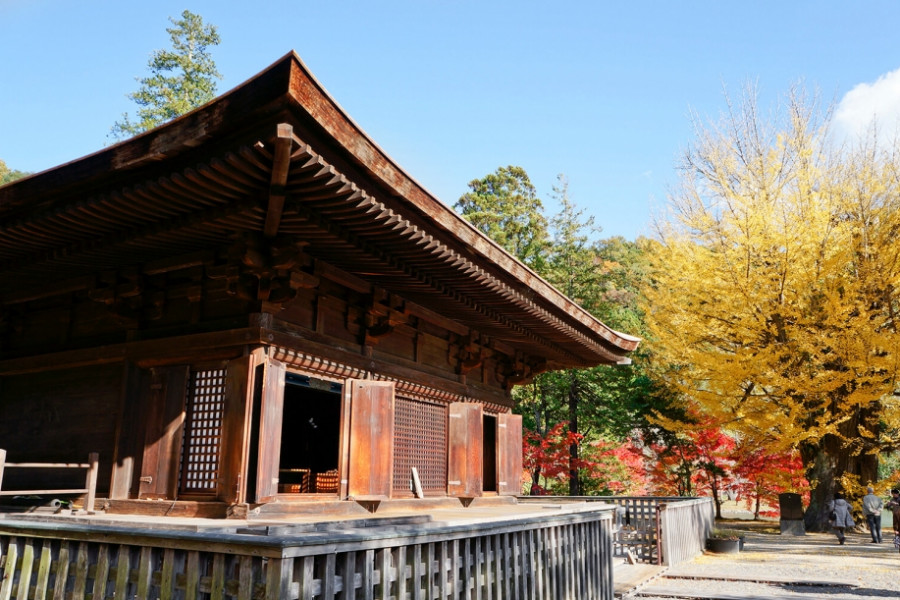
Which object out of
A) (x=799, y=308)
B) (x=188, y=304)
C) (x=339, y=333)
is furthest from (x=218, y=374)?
(x=799, y=308)

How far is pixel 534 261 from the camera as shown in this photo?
30234 mm

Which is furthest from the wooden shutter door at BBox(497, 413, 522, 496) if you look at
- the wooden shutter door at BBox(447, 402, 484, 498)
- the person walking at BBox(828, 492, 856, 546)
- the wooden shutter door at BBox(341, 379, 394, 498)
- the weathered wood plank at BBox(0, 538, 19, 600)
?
the person walking at BBox(828, 492, 856, 546)

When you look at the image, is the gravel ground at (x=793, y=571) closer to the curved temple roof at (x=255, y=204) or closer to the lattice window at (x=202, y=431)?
the curved temple roof at (x=255, y=204)

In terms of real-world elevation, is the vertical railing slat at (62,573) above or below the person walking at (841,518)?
above

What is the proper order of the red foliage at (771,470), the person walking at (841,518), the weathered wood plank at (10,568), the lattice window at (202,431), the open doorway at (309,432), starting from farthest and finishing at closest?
the red foliage at (771,470), the person walking at (841,518), the open doorway at (309,432), the lattice window at (202,431), the weathered wood plank at (10,568)

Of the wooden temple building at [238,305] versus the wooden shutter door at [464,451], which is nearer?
the wooden temple building at [238,305]

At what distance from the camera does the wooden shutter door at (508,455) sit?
12.7 meters

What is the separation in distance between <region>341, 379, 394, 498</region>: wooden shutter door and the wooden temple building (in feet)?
0.09

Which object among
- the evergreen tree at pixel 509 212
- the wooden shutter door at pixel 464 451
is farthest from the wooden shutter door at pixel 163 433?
the evergreen tree at pixel 509 212

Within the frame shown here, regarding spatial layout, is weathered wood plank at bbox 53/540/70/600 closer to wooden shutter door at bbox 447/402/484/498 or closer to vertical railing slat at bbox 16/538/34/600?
vertical railing slat at bbox 16/538/34/600

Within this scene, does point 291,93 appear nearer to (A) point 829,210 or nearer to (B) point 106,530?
(B) point 106,530

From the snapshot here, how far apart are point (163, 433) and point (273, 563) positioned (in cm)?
509

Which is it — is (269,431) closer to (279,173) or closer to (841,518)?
(279,173)

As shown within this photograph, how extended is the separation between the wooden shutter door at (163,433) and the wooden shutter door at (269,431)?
121 cm
